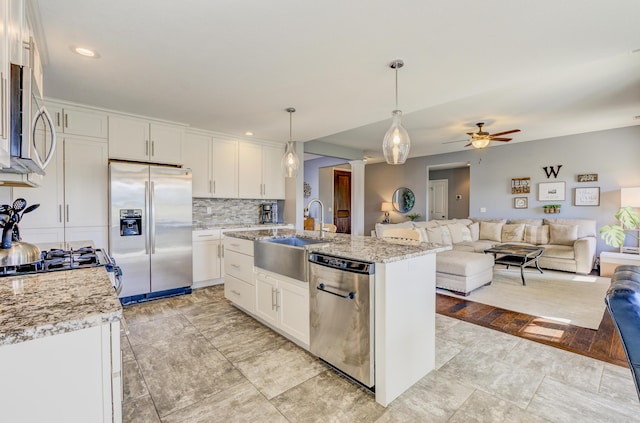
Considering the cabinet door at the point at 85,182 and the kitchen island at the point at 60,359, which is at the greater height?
the cabinet door at the point at 85,182

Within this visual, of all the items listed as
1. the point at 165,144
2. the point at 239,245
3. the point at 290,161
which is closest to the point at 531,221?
the point at 290,161

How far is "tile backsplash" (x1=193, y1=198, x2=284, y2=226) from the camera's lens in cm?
469

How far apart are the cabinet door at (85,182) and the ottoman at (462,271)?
4.31 meters

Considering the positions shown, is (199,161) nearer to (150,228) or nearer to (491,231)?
(150,228)

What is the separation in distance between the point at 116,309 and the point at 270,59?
211cm

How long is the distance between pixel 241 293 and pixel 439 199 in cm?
819

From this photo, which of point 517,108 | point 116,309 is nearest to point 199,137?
point 116,309

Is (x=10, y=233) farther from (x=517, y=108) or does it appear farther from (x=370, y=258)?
(x=517, y=108)

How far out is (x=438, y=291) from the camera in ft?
13.3

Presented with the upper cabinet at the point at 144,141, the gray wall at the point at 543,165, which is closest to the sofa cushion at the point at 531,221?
the gray wall at the point at 543,165

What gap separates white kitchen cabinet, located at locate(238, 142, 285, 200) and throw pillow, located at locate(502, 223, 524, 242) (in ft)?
15.1

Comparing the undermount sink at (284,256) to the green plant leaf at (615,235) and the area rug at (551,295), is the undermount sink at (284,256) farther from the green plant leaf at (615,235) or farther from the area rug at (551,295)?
the green plant leaf at (615,235)

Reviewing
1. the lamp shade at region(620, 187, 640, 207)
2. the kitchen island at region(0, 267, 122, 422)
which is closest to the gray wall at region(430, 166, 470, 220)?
the lamp shade at region(620, 187, 640, 207)

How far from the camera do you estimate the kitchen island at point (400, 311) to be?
1751 millimetres
